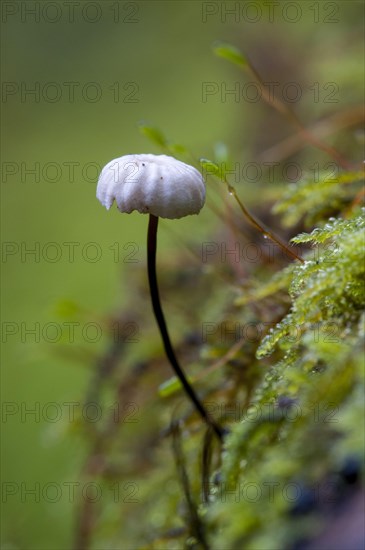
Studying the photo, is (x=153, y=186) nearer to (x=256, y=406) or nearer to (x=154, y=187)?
(x=154, y=187)

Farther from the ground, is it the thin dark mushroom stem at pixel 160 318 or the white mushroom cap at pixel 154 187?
the white mushroom cap at pixel 154 187

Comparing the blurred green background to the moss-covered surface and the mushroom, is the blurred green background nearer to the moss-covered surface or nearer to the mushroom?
the moss-covered surface

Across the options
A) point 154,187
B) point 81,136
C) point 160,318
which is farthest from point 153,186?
point 81,136

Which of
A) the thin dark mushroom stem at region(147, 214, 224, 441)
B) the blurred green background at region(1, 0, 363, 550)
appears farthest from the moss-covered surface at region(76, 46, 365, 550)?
the blurred green background at region(1, 0, 363, 550)

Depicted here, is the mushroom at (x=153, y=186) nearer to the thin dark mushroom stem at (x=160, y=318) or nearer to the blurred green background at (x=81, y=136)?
the thin dark mushroom stem at (x=160, y=318)

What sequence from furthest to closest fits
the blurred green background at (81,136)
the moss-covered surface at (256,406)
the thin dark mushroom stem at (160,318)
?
the blurred green background at (81,136) < the thin dark mushroom stem at (160,318) < the moss-covered surface at (256,406)

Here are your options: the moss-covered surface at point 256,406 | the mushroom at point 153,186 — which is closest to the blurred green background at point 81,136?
the moss-covered surface at point 256,406
